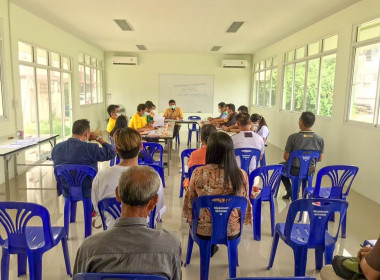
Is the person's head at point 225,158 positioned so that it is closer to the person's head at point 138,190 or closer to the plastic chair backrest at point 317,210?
the plastic chair backrest at point 317,210

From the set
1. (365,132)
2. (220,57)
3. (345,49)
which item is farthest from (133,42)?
(365,132)

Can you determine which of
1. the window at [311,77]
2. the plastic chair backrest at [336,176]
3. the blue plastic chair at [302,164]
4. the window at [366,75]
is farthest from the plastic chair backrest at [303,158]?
the window at [311,77]

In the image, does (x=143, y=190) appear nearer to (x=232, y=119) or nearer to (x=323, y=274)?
(x=323, y=274)

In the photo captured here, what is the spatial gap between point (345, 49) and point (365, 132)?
5.01ft

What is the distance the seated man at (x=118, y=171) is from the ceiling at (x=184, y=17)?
3.31 m

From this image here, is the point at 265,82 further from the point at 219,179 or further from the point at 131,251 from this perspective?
the point at 131,251

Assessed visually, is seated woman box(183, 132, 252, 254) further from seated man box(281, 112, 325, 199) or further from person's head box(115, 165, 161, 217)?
seated man box(281, 112, 325, 199)

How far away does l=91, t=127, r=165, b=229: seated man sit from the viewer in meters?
2.21

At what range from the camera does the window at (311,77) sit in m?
5.71

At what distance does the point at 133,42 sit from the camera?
906 cm

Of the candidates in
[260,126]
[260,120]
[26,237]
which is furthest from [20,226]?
[260,120]

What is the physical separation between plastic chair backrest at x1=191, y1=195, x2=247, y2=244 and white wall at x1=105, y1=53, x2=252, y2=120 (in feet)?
32.5

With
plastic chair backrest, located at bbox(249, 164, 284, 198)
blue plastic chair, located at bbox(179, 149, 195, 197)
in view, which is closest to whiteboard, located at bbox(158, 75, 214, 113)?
blue plastic chair, located at bbox(179, 149, 195, 197)

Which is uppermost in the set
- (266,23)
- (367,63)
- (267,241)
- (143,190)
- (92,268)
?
(266,23)
